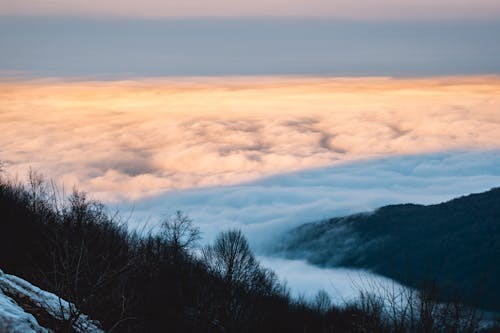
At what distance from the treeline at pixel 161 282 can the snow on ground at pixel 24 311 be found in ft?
2.06

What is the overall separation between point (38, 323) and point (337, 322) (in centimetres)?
3477

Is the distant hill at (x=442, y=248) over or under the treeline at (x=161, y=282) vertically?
over

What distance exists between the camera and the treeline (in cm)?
1959

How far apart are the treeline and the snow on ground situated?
0.63 meters

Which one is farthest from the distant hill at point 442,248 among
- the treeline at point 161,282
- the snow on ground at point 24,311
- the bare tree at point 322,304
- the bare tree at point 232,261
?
the snow on ground at point 24,311

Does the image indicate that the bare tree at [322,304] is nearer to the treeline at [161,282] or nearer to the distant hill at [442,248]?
the treeline at [161,282]

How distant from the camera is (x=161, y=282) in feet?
134

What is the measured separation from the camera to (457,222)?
7352 inches

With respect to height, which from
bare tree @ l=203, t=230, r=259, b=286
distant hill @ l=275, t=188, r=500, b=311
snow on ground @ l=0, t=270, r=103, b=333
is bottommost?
snow on ground @ l=0, t=270, r=103, b=333

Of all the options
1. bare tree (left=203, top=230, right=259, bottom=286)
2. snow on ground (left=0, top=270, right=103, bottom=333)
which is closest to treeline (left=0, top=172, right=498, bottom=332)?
bare tree (left=203, top=230, right=259, bottom=286)

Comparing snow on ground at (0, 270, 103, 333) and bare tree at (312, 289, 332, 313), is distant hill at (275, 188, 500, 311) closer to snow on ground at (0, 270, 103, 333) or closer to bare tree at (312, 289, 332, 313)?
bare tree at (312, 289, 332, 313)

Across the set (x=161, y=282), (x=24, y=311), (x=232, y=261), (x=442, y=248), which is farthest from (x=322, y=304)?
(x=442, y=248)

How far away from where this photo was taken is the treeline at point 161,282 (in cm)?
1959

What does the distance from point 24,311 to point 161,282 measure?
2601cm
